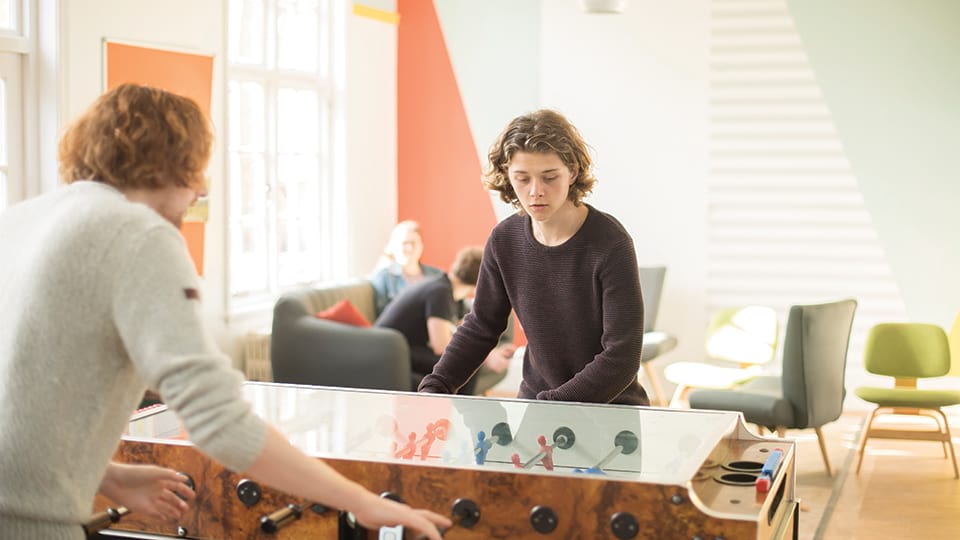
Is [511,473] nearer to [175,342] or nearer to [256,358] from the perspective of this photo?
[175,342]

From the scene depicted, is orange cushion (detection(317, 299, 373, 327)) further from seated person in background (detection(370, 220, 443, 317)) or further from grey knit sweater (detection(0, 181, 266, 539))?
grey knit sweater (detection(0, 181, 266, 539))

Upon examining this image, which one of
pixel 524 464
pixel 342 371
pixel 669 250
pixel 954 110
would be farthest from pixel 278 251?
pixel 524 464

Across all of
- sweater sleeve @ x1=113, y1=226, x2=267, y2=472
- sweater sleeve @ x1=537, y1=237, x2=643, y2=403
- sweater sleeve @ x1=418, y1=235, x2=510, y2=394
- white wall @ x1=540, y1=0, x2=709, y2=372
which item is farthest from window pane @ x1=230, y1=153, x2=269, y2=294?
sweater sleeve @ x1=113, y1=226, x2=267, y2=472

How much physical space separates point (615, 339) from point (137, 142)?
58.4 inches

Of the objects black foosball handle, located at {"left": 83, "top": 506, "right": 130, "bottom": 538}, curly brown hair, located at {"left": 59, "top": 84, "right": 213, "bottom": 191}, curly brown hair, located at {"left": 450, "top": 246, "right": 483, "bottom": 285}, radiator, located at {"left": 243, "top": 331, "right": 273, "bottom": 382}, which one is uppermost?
curly brown hair, located at {"left": 59, "top": 84, "right": 213, "bottom": 191}

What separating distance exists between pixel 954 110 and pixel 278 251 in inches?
174

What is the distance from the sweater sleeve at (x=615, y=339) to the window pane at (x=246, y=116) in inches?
181

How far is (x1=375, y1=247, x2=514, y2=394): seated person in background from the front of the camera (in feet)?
20.8

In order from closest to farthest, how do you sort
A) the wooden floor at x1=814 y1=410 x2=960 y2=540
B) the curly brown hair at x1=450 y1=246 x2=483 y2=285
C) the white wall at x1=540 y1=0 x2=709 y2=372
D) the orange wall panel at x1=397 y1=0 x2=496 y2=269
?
the wooden floor at x1=814 y1=410 x2=960 y2=540, the curly brown hair at x1=450 y1=246 x2=483 y2=285, the white wall at x1=540 y1=0 x2=709 y2=372, the orange wall panel at x1=397 y1=0 x2=496 y2=269

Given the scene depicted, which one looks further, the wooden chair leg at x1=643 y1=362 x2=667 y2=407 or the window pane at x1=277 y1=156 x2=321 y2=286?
the window pane at x1=277 y1=156 x2=321 y2=286

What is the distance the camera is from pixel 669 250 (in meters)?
8.13

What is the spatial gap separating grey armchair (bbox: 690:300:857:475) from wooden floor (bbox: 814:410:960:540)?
0.42 m

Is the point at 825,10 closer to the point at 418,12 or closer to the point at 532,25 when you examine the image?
the point at 532,25

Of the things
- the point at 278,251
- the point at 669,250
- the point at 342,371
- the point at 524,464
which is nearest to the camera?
the point at 524,464
